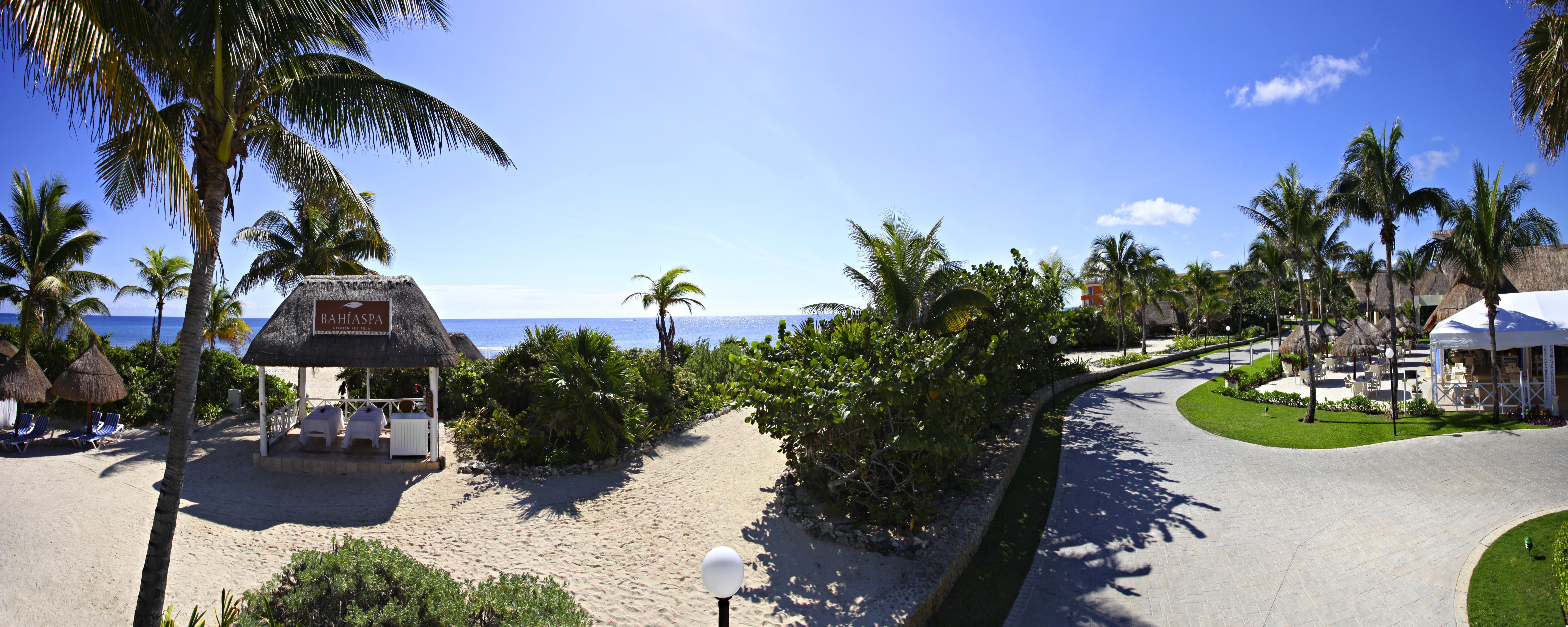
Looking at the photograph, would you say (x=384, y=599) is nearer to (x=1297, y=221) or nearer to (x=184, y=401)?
(x=184, y=401)

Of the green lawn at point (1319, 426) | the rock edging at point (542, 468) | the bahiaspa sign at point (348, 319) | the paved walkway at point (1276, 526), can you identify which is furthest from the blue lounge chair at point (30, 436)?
the green lawn at point (1319, 426)

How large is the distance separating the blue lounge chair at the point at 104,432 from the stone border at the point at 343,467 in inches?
159

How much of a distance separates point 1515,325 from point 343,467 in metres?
23.8

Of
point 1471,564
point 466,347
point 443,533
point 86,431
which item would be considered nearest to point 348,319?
point 443,533

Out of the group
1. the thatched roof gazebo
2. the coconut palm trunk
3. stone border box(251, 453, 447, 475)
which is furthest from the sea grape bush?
stone border box(251, 453, 447, 475)

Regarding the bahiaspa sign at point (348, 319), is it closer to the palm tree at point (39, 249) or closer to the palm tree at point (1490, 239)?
the palm tree at point (39, 249)

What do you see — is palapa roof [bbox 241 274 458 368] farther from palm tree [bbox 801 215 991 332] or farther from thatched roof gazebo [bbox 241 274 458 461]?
palm tree [bbox 801 215 991 332]

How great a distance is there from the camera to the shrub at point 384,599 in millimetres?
4387

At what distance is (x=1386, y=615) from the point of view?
19.2 ft

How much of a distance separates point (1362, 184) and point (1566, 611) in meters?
11.5

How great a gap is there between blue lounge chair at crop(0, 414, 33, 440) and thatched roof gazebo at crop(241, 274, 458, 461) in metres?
5.00

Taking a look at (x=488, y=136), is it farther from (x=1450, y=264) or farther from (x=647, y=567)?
(x=1450, y=264)

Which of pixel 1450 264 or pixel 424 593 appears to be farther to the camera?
pixel 1450 264

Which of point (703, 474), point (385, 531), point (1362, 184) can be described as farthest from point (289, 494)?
point (1362, 184)
